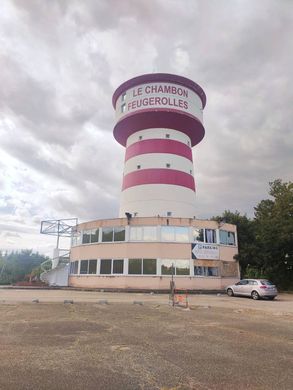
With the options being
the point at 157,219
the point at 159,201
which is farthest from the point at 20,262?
the point at 157,219

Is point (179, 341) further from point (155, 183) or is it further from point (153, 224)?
point (155, 183)

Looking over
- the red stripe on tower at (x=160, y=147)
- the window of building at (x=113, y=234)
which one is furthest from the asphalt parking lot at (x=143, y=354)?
the red stripe on tower at (x=160, y=147)

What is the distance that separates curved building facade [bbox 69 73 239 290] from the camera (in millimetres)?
29328

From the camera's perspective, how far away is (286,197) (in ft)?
111

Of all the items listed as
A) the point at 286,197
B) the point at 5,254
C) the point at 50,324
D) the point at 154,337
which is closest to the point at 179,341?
the point at 154,337

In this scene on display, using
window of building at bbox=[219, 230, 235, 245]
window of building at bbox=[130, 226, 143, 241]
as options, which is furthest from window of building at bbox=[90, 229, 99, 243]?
window of building at bbox=[219, 230, 235, 245]

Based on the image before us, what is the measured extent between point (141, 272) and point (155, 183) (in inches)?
347

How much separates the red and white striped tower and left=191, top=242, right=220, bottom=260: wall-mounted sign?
427 cm

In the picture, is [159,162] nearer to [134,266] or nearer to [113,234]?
[113,234]

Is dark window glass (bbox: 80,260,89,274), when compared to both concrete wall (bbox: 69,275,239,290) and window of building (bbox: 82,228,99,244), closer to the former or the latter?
concrete wall (bbox: 69,275,239,290)

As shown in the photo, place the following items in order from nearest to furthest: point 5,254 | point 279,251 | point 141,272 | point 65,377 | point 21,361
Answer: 1. point 65,377
2. point 21,361
3. point 141,272
4. point 279,251
5. point 5,254

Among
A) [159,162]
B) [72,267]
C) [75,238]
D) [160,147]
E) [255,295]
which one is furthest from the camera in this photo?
[75,238]

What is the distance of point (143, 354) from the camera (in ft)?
23.7

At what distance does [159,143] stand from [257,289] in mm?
17110
